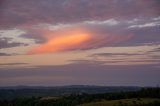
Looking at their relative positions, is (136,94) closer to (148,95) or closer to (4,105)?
(148,95)

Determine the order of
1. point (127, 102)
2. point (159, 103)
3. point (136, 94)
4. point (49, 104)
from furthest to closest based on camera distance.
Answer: point (49, 104) < point (136, 94) < point (127, 102) < point (159, 103)

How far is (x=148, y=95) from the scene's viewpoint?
489ft

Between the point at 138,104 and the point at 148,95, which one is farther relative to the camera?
the point at 148,95

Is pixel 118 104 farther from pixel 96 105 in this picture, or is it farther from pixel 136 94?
pixel 136 94

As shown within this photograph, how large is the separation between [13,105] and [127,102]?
7074 centimetres

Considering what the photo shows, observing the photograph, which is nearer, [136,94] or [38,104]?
[136,94]

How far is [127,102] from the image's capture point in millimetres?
131375

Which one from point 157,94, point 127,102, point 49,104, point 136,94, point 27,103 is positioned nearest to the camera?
point 127,102

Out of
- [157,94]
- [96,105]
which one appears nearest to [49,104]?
[96,105]

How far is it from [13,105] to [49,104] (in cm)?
2280

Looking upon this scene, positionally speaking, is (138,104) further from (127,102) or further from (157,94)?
(157,94)

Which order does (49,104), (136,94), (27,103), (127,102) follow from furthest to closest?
1. (27,103)
2. (49,104)
3. (136,94)
4. (127,102)

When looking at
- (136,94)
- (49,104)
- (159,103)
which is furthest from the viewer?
(49,104)

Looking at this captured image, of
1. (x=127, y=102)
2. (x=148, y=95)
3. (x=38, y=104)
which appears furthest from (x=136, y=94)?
(x=38, y=104)
